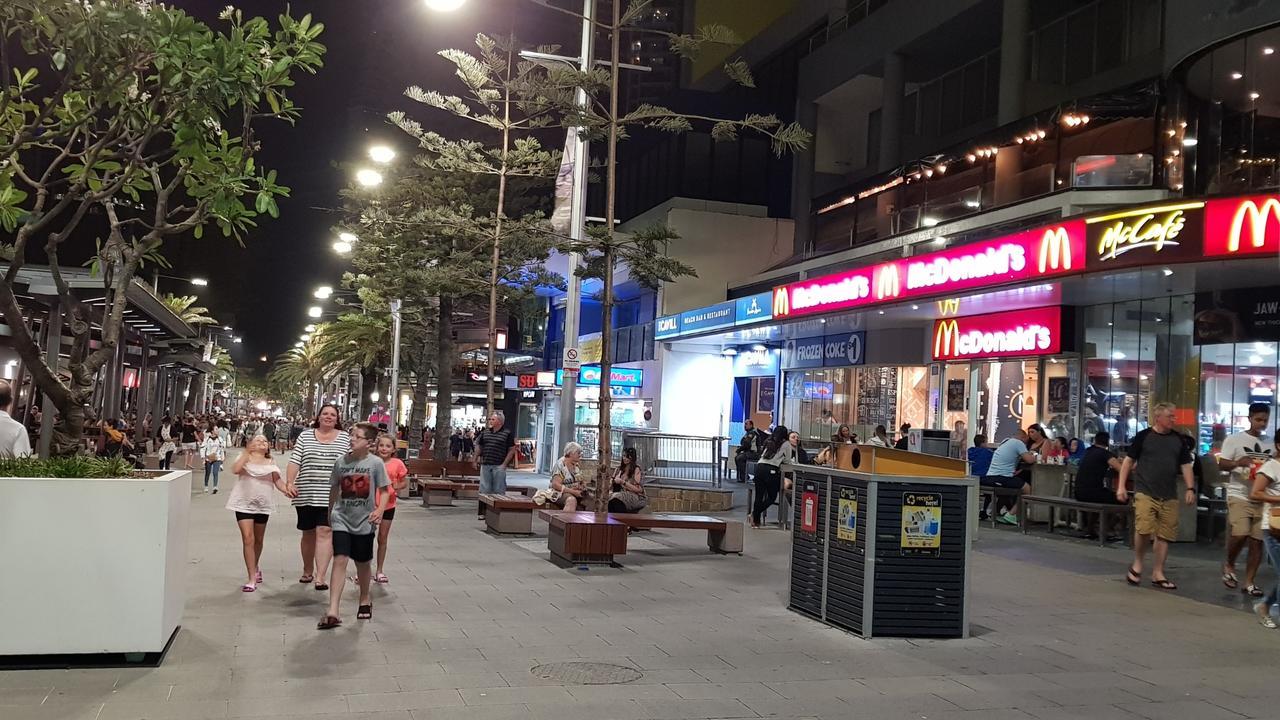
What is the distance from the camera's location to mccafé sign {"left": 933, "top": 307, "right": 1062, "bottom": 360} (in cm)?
1995

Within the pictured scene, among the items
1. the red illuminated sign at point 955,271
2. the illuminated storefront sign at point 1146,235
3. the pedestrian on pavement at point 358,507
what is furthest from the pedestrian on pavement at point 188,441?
the illuminated storefront sign at point 1146,235

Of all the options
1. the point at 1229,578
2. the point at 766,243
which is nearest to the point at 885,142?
the point at 766,243

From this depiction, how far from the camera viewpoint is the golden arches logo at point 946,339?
74.3ft

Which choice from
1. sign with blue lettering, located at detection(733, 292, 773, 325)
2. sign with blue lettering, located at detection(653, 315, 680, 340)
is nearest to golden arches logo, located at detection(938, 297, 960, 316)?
sign with blue lettering, located at detection(733, 292, 773, 325)

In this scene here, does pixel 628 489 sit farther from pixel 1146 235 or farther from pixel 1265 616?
pixel 1265 616

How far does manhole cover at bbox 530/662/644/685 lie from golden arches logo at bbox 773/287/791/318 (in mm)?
16105

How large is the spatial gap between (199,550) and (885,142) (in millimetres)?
21815

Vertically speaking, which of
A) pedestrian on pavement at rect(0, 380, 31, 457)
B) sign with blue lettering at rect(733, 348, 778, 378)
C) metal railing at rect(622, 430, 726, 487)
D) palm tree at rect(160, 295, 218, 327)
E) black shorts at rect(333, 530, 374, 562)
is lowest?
black shorts at rect(333, 530, 374, 562)

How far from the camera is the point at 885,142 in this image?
28.8 meters

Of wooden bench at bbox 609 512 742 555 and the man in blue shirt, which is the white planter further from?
the man in blue shirt

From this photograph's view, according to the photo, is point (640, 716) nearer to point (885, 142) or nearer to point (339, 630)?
point (339, 630)

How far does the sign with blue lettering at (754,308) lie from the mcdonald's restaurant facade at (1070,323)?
10cm

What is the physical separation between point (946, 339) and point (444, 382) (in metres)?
11.9

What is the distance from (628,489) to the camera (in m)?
15.1
